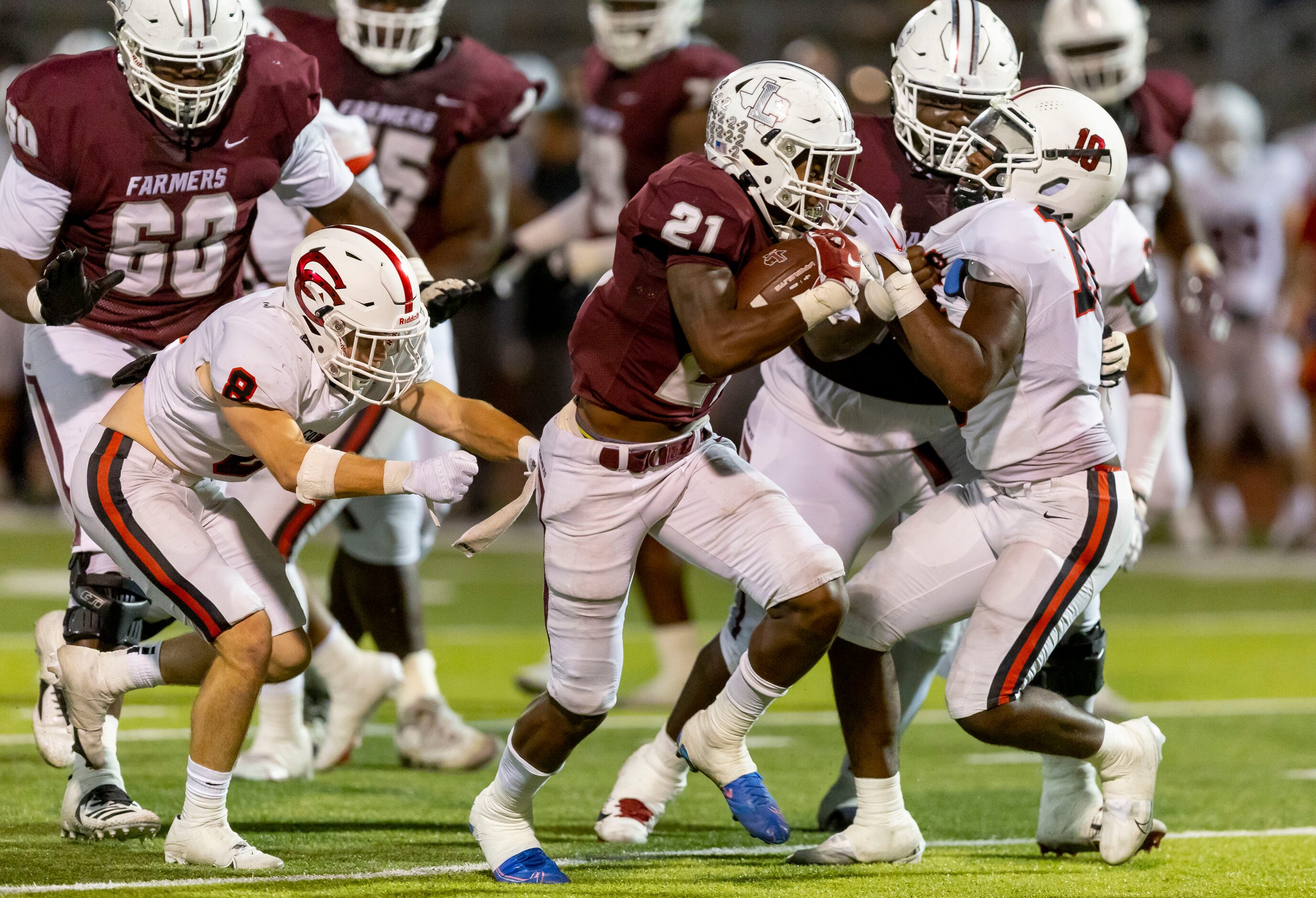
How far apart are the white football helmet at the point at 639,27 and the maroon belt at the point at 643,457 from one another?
3.29 m

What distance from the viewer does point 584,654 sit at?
155 inches

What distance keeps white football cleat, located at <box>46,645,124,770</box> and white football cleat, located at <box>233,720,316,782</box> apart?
852 mm

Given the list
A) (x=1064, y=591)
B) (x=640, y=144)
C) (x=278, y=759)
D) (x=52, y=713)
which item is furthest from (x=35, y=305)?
(x=640, y=144)

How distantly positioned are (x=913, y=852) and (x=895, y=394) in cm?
106

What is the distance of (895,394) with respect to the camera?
14.5 ft

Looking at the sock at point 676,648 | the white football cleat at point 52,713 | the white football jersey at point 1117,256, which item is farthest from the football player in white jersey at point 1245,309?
the white football cleat at point 52,713

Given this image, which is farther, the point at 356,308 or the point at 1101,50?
the point at 1101,50

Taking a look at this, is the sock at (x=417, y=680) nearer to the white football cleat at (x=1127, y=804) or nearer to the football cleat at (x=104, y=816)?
the football cleat at (x=104, y=816)

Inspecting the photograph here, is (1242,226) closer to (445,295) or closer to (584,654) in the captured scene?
(445,295)

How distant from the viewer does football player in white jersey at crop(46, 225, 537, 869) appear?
3.93 meters

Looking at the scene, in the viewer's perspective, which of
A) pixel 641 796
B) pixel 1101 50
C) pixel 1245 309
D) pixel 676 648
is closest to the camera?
pixel 641 796

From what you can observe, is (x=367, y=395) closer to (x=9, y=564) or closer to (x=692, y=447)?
(x=692, y=447)

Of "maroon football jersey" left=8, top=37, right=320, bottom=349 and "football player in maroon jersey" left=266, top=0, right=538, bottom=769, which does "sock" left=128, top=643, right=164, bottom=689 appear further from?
"football player in maroon jersey" left=266, top=0, right=538, bottom=769

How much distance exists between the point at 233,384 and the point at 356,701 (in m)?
1.61
